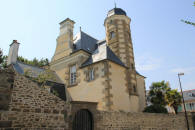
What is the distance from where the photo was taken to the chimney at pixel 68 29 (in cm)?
1750

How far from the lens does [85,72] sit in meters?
14.9

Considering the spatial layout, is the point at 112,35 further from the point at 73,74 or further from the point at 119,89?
the point at 119,89

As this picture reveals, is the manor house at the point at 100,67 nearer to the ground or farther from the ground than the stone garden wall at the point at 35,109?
farther from the ground

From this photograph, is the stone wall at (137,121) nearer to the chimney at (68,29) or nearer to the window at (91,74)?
the window at (91,74)

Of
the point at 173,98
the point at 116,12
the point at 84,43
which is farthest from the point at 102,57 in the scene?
the point at 173,98

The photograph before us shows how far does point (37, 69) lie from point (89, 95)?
6643 millimetres

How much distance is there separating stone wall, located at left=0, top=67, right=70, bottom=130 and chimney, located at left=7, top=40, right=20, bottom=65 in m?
9.57

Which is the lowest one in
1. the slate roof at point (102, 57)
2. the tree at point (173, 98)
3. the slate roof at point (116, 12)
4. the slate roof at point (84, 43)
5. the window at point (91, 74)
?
the tree at point (173, 98)

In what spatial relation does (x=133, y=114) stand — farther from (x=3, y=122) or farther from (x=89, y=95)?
(x=3, y=122)

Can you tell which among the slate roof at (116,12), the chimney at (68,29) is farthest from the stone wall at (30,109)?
the slate roof at (116,12)

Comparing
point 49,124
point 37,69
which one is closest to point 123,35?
point 37,69

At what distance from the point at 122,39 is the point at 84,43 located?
422cm

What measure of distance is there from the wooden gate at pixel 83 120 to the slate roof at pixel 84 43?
28.5 ft

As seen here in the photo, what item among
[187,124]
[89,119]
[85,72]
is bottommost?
[187,124]
